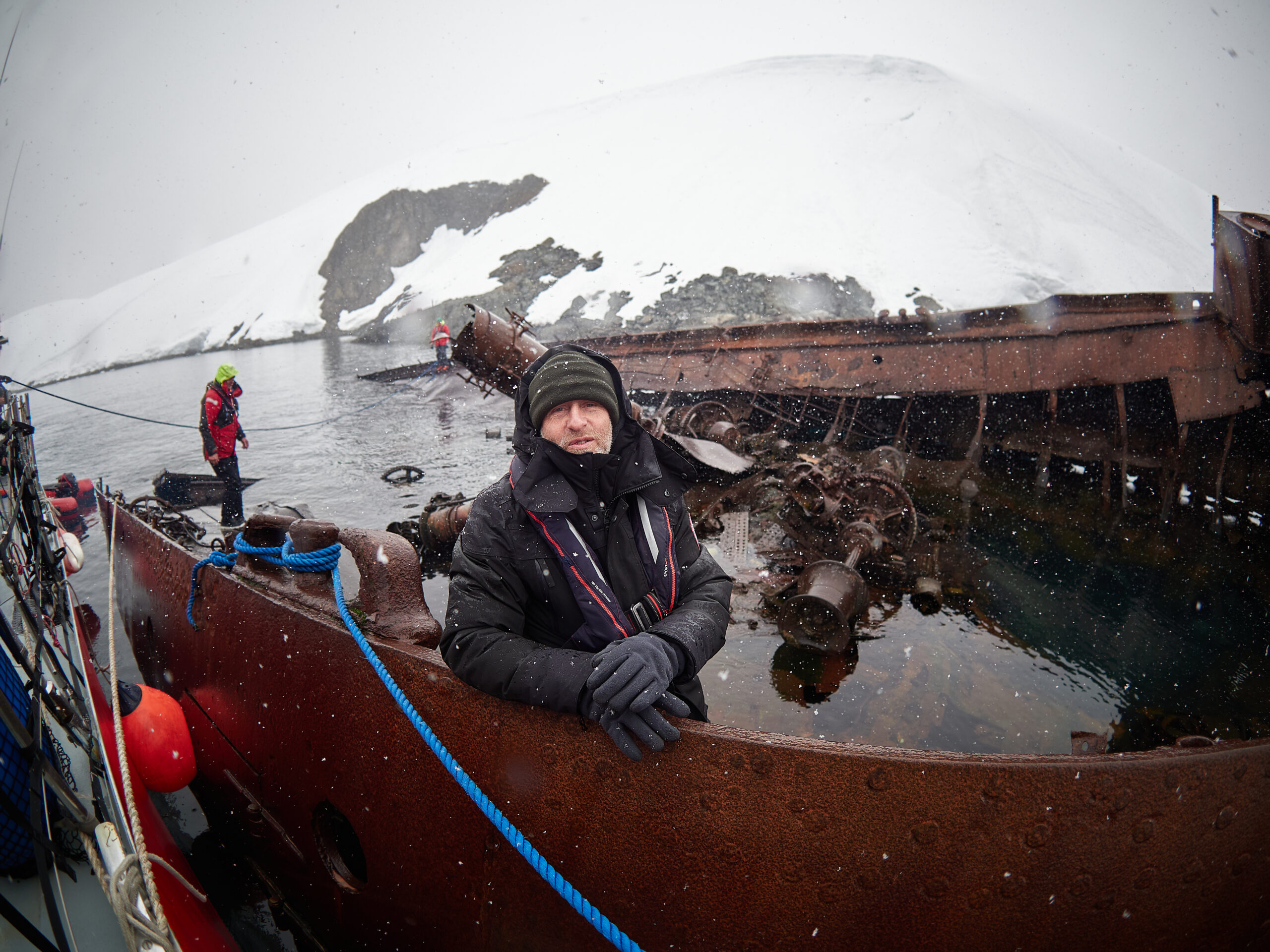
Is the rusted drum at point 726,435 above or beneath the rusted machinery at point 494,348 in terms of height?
beneath

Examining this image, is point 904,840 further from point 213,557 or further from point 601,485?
point 213,557

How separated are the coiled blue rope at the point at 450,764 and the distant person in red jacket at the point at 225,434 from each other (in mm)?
6311

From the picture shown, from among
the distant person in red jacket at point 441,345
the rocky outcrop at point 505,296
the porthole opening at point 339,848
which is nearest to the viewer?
the porthole opening at point 339,848

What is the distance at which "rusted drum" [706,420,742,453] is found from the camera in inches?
357

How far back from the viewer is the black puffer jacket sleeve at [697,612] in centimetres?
168

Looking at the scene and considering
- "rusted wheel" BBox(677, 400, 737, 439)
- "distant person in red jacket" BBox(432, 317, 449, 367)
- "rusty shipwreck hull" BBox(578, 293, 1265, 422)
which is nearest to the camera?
"rusty shipwreck hull" BBox(578, 293, 1265, 422)

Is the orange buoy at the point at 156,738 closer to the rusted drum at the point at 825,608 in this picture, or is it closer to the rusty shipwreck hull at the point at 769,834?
the rusty shipwreck hull at the point at 769,834

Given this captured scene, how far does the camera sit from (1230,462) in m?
7.83

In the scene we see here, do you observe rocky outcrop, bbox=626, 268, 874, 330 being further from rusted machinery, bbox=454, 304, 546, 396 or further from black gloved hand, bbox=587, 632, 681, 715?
black gloved hand, bbox=587, 632, 681, 715

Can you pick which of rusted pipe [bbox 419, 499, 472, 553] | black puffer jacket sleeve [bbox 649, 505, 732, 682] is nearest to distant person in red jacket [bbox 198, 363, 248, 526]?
rusted pipe [bbox 419, 499, 472, 553]

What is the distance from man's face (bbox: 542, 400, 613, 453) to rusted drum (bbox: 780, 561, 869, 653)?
3.31 meters

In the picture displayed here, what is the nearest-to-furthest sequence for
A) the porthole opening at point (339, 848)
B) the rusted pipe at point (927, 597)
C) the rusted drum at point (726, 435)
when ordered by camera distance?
the porthole opening at point (339, 848), the rusted pipe at point (927, 597), the rusted drum at point (726, 435)

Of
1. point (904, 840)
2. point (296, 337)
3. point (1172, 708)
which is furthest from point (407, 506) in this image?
point (296, 337)

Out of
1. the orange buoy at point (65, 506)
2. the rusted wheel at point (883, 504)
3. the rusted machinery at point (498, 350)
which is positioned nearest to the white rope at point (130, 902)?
the rusted machinery at point (498, 350)
